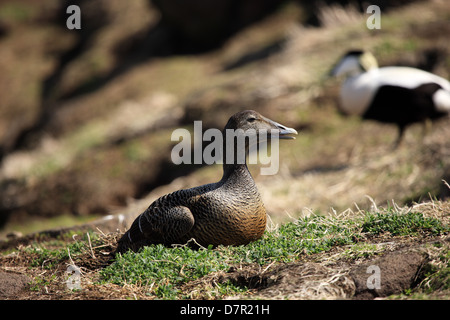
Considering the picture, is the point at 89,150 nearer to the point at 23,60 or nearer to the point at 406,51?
the point at 406,51

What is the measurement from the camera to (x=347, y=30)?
41.7 feet

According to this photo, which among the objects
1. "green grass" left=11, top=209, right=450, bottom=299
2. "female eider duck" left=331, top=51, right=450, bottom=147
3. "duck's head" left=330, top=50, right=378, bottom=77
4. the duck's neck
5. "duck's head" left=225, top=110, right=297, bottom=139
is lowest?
"green grass" left=11, top=209, right=450, bottom=299

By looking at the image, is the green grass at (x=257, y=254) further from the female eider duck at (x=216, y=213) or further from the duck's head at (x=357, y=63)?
the duck's head at (x=357, y=63)

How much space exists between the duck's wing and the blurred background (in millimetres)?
1635

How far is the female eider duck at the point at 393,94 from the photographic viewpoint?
809cm

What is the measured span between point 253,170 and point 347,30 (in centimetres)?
490

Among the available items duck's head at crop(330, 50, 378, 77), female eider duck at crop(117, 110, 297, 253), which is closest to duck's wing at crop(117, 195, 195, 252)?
female eider duck at crop(117, 110, 297, 253)

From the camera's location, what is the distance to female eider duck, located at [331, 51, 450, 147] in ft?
26.5

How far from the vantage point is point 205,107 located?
38.1 feet

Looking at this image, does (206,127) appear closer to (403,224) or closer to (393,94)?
(393,94)

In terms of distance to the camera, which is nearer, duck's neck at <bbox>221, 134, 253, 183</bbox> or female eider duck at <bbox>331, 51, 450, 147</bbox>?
duck's neck at <bbox>221, 134, 253, 183</bbox>

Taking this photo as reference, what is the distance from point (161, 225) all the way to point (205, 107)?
7506mm

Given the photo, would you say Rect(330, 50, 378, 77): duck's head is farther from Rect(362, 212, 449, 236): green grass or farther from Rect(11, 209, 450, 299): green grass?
Rect(362, 212, 449, 236): green grass

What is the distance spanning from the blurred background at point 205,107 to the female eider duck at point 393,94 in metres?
0.51
